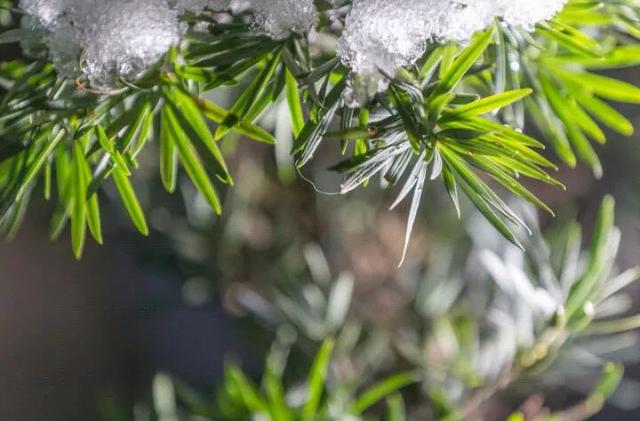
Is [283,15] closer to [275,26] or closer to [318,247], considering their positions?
[275,26]

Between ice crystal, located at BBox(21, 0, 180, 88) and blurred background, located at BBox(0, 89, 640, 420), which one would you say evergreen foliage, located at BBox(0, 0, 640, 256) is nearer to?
ice crystal, located at BBox(21, 0, 180, 88)

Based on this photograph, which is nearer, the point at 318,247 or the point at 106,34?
the point at 106,34

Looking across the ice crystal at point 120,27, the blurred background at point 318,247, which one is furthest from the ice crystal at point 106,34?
the blurred background at point 318,247

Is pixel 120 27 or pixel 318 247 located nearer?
pixel 120 27

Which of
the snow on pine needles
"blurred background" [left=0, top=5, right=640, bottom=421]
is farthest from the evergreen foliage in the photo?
"blurred background" [left=0, top=5, right=640, bottom=421]

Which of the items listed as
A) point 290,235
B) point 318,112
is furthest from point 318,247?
point 318,112

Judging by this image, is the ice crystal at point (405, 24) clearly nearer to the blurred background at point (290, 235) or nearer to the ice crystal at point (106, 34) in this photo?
the ice crystal at point (106, 34)

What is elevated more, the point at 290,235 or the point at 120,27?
the point at 120,27

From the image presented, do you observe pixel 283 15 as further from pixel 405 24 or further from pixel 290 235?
pixel 290 235

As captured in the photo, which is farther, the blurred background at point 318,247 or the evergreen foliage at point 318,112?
the blurred background at point 318,247

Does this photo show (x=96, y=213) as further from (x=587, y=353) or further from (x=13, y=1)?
(x=587, y=353)

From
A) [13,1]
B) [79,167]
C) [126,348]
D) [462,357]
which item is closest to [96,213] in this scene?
[79,167]
